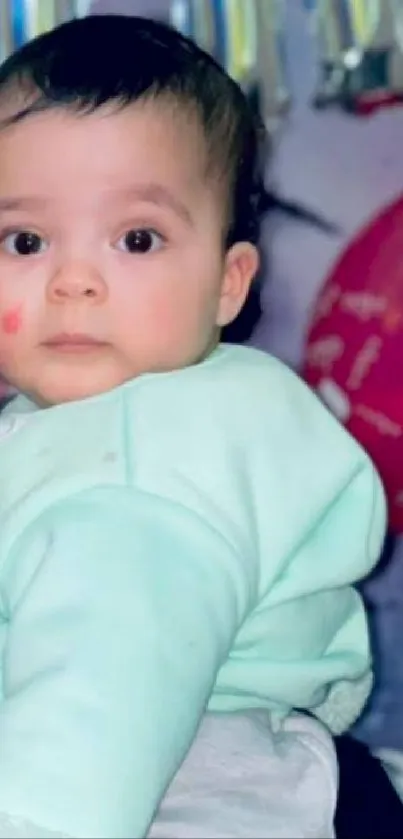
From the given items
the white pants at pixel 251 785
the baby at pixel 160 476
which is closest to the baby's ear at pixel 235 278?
the baby at pixel 160 476

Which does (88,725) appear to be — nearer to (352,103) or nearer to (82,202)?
(82,202)

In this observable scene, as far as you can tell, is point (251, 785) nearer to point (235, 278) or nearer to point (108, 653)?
point (108, 653)

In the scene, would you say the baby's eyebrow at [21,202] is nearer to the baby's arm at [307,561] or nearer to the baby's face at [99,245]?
the baby's face at [99,245]

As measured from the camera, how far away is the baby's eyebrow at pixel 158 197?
0.93 meters

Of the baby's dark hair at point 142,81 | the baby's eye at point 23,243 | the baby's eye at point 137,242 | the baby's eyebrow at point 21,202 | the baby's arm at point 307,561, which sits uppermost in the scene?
the baby's dark hair at point 142,81

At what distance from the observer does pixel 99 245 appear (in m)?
0.92

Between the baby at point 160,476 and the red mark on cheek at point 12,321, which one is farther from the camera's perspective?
the red mark on cheek at point 12,321

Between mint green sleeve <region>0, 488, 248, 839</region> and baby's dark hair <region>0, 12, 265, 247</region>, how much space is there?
244mm

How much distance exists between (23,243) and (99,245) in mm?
50

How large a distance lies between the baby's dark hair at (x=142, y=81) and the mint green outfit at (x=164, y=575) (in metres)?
0.12

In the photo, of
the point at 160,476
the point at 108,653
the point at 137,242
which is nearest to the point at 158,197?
the point at 137,242

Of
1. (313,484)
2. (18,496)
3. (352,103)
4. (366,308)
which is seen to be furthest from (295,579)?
(352,103)

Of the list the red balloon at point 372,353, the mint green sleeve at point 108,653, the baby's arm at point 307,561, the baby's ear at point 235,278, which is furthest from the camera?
the red balloon at point 372,353

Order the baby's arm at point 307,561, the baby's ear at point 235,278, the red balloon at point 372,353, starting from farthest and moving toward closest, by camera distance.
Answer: the red balloon at point 372,353 → the baby's ear at point 235,278 → the baby's arm at point 307,561
